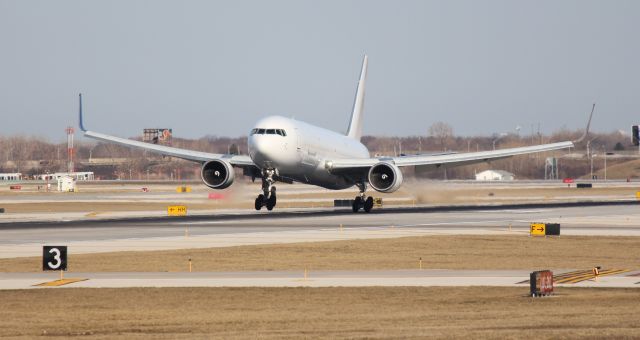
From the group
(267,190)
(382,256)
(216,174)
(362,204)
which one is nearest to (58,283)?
(382,256)

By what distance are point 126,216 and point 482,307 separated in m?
53.4

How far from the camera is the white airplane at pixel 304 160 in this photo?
7612 cm

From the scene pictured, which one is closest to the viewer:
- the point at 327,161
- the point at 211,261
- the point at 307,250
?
the point at 211,261

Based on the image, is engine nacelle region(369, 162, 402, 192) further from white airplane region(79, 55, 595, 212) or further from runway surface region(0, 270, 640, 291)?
runway surface region(0, 270, 640, 291)

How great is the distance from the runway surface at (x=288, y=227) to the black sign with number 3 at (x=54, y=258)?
6306mm

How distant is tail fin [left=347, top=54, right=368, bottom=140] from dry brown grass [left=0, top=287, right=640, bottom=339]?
2511 inches

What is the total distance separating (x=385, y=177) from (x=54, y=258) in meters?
41.2

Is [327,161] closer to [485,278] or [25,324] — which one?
[485,278]

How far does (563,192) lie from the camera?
136 meters

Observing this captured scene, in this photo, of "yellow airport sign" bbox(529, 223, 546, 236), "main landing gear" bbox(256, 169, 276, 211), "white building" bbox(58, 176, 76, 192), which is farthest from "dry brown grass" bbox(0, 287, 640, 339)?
"white building" bbox(58, 176, 76, 192)

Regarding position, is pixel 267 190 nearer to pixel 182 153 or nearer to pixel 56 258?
pixel 182 153

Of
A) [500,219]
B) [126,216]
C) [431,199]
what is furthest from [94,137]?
[500,219]

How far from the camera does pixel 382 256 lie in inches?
1955

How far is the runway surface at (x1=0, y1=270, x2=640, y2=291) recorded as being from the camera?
125 ft
